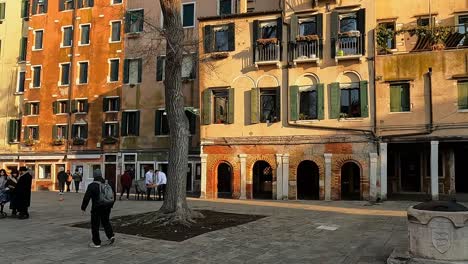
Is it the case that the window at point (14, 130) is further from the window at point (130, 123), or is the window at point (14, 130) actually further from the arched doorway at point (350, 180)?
the arched doorway at point (350, 180)

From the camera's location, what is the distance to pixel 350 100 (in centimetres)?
2425

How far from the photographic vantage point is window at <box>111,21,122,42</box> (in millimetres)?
35781

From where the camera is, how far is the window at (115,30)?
35.8 meters

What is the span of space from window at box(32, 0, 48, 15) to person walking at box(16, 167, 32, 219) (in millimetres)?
27973

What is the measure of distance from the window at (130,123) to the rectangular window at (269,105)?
38.3 feet

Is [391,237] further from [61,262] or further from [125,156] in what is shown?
[125,156]

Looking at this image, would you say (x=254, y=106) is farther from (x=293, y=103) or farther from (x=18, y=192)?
(x=18, y=192)

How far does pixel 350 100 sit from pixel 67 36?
25131 millimetres

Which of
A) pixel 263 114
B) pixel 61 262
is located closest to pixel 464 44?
pixel 263 114

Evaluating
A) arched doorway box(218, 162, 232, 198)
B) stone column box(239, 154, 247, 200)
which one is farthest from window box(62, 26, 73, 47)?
stone column box(239, 154, 247, 200)

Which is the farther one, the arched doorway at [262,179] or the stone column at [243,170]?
the arched doorway at [262,179]

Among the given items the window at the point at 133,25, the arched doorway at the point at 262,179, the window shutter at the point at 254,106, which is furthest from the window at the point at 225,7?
the arched doorway at the point at 262,179

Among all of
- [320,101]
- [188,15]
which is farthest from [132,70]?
[320,101]

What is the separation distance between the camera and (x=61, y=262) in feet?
28.6
